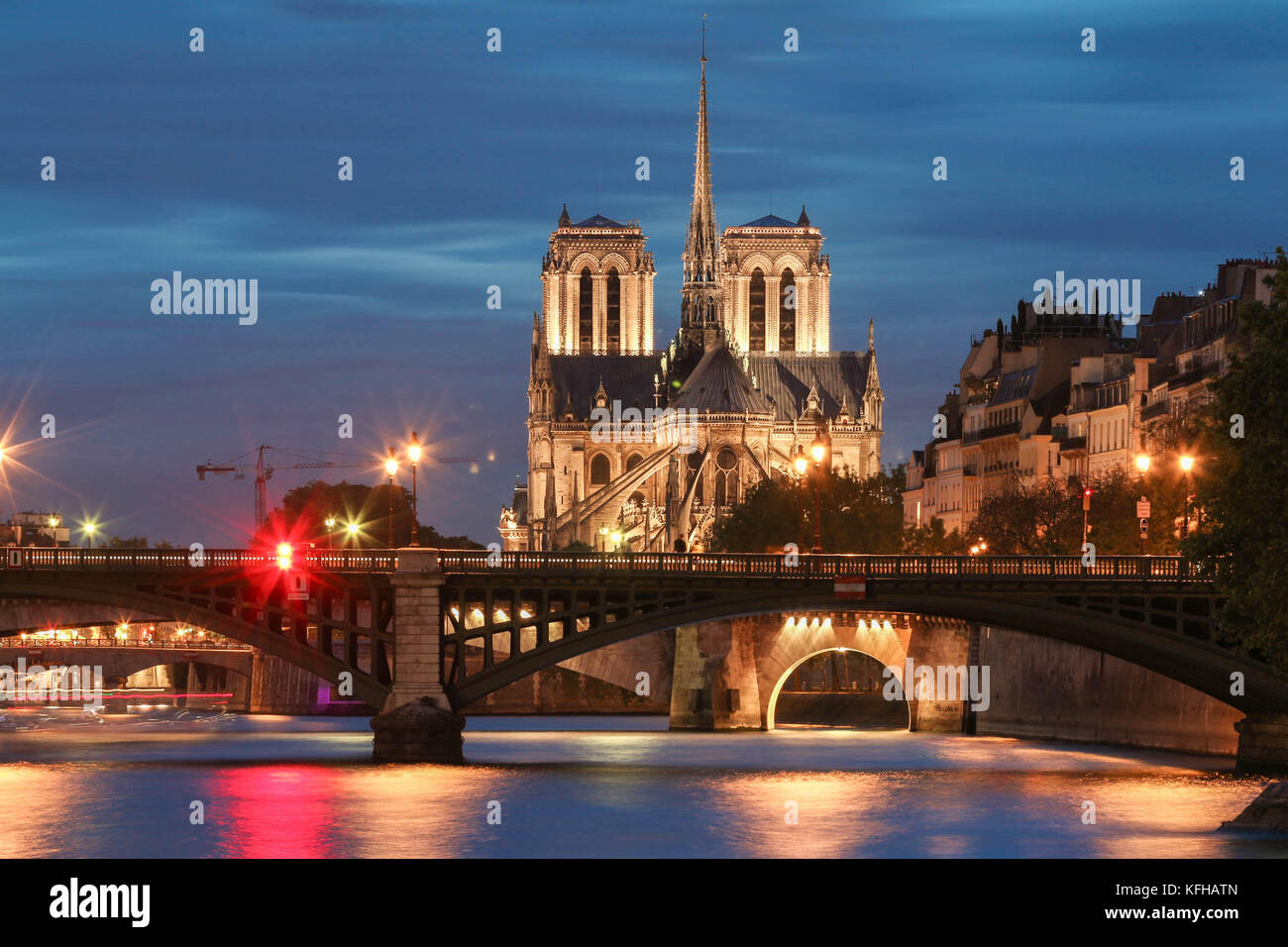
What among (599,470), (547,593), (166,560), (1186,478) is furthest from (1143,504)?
(599,470)

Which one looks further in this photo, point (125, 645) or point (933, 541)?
point (125, 645)

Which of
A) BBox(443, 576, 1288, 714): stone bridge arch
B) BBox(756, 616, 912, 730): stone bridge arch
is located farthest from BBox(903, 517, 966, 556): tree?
BBox(443, 576, 1288, 714): stone bridge arch

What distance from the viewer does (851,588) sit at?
2734 inches

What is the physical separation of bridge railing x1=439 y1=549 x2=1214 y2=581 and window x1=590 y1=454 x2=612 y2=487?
122 metres

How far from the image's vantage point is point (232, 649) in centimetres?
13262

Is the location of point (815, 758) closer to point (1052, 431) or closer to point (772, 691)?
point (772, 691)

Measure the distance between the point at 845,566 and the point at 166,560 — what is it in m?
17.5

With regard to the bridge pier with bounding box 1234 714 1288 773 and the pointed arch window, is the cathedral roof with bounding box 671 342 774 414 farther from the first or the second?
the bridge pier with bounding box 1234 714 1288 773

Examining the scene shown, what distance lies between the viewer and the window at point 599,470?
196 meters

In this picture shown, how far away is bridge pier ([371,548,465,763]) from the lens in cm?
7169

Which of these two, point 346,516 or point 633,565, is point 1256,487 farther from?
point 346,516

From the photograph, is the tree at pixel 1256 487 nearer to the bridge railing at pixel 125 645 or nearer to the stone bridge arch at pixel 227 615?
the stone bridge arch at pixel 227 615

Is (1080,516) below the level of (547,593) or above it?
above
